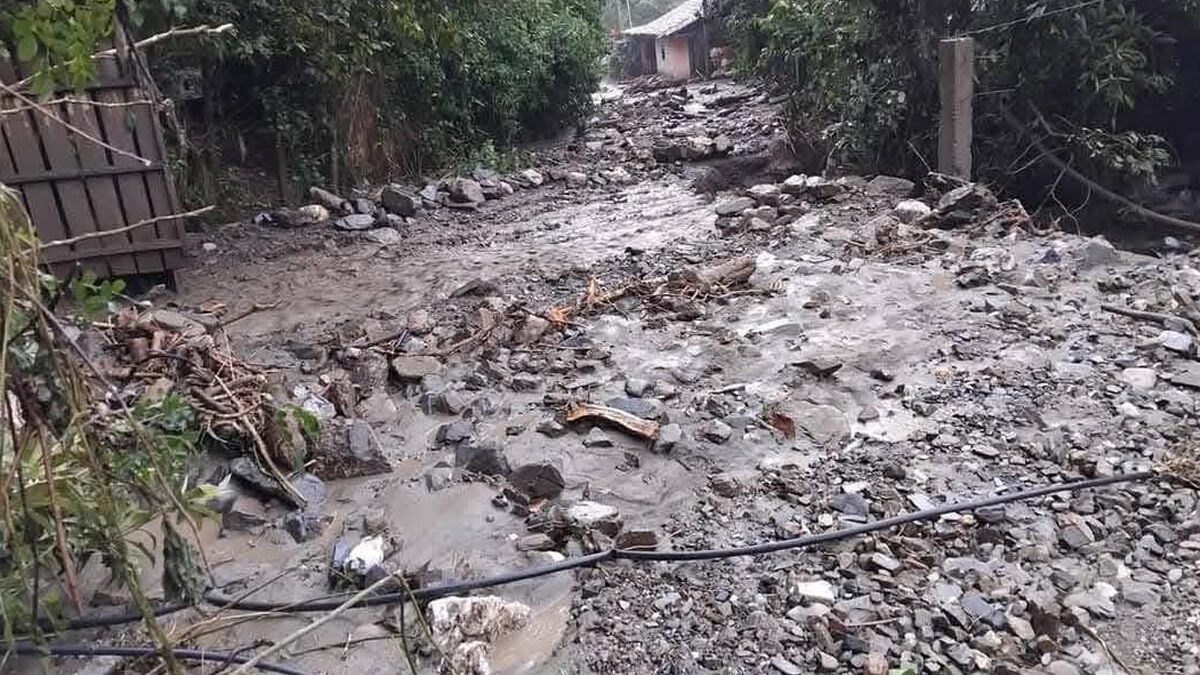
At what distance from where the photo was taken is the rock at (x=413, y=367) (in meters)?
4.05

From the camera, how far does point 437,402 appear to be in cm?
379

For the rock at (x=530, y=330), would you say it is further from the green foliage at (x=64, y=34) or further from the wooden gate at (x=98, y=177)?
the green foliage at (x=64, y=34)

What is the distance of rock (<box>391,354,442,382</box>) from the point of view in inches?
159

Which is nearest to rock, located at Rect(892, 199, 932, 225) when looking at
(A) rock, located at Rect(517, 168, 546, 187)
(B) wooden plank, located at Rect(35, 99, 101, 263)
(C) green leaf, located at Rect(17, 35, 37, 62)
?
(A) rock, located at Rect(517, 168, 546, 187)

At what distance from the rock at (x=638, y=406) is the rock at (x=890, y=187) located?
3831 mm

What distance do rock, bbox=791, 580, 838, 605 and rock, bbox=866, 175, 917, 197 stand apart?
4.75 m

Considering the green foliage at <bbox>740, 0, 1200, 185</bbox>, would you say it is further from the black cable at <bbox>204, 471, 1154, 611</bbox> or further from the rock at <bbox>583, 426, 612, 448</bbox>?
the rock at <bbox>583, 426, 612, 448</bbox>

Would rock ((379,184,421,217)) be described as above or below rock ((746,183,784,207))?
above

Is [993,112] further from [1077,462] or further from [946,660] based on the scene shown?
[946,660]

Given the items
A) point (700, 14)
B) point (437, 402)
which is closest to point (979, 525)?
point (437, 402)

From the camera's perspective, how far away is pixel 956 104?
671 centimetres

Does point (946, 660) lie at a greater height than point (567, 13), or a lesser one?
lesser

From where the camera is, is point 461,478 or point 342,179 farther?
point 342,179

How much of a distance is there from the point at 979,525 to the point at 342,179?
721 centimetres
